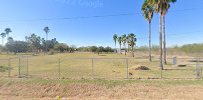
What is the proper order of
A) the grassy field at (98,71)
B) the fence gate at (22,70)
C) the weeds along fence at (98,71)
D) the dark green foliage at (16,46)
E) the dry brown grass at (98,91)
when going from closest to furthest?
the dry brown grass at (98,91)
the weeds along fence at (98,71)
the grassy field at (98,71)
the fence gate at (22,70)
the dark green foliage at (16,46)

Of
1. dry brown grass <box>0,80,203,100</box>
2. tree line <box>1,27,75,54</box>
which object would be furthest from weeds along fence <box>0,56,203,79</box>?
tree line <box>1,27,75,54</box>

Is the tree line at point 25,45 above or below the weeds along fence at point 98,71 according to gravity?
A: above

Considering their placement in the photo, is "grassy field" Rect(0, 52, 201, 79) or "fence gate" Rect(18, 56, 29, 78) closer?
"grassy field" Rect(0, 52, 201, 79)

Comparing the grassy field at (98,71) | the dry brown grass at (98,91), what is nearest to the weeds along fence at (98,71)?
the grassy field at (98,71)

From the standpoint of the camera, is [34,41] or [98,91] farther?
[34,41]

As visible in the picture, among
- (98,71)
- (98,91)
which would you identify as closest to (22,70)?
(98,71)

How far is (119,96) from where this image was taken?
968 centimetres

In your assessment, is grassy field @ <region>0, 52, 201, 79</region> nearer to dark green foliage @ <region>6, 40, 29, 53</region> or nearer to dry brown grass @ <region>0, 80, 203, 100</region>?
dry brown grass @ <region>0, 80, 203, 100</region>

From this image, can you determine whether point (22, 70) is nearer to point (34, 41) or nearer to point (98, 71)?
point (98, 71)

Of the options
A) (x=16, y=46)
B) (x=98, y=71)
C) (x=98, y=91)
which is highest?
(x=16, y=46)

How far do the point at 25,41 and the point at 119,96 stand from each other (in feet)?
431

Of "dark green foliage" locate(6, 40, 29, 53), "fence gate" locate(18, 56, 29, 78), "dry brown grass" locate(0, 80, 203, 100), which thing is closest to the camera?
"dry brown grass" locate(0, 80, 203, 100)

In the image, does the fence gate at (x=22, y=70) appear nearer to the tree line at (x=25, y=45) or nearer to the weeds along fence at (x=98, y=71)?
the weeds along fence at (x=98, y=71)

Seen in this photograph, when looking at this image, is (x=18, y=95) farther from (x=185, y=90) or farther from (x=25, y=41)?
(x=25, y=41)
